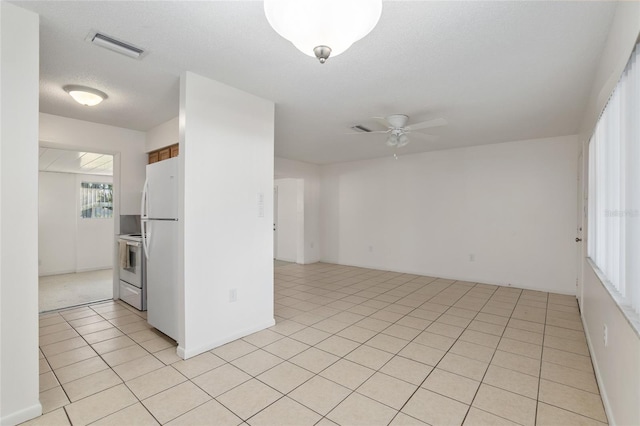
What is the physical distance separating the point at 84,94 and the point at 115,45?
43.9 inches

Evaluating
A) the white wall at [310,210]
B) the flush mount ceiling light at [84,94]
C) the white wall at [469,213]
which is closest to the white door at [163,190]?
the flush mount ceiling light at [84,94]

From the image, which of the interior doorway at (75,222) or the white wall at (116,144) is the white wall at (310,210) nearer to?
the white wall at (116,144)

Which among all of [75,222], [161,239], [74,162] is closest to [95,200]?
[75,222]

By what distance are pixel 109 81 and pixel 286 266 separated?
506cm

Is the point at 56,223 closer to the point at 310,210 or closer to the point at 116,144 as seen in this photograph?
the point at 116,144

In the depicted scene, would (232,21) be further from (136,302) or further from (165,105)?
(136,302)

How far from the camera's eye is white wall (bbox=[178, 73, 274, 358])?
262cm

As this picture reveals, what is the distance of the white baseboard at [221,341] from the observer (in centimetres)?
259
